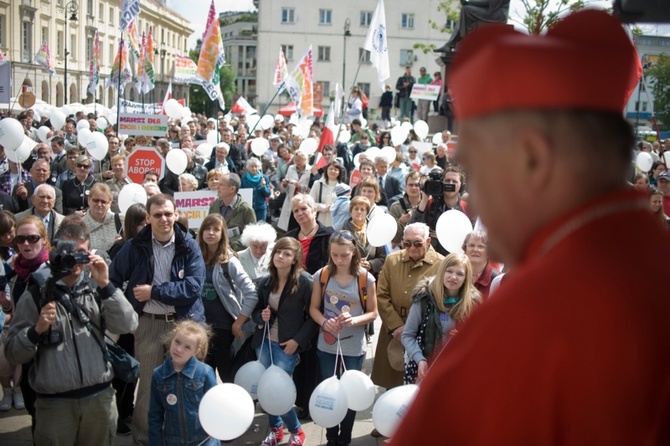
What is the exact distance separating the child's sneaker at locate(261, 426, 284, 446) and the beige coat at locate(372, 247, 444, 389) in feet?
2.96

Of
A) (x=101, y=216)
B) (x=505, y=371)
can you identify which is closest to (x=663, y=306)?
(x=505, y=371)

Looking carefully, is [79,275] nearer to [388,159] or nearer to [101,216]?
[101,216]

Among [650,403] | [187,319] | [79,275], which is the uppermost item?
[650,403]

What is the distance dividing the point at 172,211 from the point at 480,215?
512cm

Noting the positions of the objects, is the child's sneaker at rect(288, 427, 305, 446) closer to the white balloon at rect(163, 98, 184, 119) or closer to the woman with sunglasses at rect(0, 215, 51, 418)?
the woman with sunglasses at rect(0, 215, 51, 418)

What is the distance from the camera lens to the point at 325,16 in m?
79.2

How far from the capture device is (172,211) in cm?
602

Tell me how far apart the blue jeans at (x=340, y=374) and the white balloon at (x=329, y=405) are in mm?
406

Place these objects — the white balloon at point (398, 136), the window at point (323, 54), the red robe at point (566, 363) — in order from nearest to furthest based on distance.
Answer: the red robe at point (566, 363), the white balloon at point (398, 136), the window at point (323, 54)

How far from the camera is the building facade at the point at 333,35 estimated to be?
7856 centimetres

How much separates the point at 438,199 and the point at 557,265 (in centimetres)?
745

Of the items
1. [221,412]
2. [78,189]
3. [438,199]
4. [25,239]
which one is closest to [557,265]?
[221,412]

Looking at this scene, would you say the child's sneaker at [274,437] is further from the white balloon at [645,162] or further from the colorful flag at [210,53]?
the colorful flag at [210,53]

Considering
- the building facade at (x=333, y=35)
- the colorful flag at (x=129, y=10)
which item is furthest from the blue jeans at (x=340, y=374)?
the building facade at (x=333, y=35)
